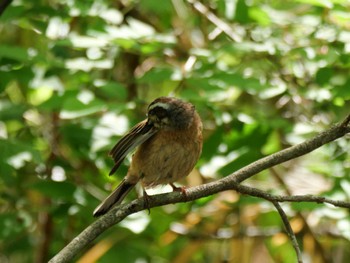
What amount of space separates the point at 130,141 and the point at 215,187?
0.70m

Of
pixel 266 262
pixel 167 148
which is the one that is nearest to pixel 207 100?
pixel 167 148

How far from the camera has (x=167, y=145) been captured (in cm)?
406

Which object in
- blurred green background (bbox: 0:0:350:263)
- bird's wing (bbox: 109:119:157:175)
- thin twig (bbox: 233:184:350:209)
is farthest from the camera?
blurred green background (bbox: 0:0:350:263)

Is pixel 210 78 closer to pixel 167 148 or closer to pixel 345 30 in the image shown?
pixel 167 148

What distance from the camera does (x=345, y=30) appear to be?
4668 mm

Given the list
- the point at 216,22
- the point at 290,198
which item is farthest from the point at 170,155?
the point at 216,22

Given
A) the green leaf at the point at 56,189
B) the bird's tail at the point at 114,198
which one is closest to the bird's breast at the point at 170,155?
the bird's tail at the point at 114,198

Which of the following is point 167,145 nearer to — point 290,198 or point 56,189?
point 56,189

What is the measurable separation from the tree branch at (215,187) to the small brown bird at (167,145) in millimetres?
805

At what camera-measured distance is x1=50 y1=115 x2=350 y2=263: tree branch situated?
2916 mm

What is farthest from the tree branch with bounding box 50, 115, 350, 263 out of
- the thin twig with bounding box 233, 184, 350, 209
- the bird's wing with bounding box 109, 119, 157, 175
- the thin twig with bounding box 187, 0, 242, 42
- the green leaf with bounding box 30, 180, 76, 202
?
the thin twig with bounding box 187, 0, 242, 42

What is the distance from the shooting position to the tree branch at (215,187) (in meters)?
2.92

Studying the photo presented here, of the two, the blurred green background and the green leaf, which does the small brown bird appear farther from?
the green leaf

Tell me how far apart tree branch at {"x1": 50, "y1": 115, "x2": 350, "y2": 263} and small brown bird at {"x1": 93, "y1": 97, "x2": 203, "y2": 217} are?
31.7 inches
